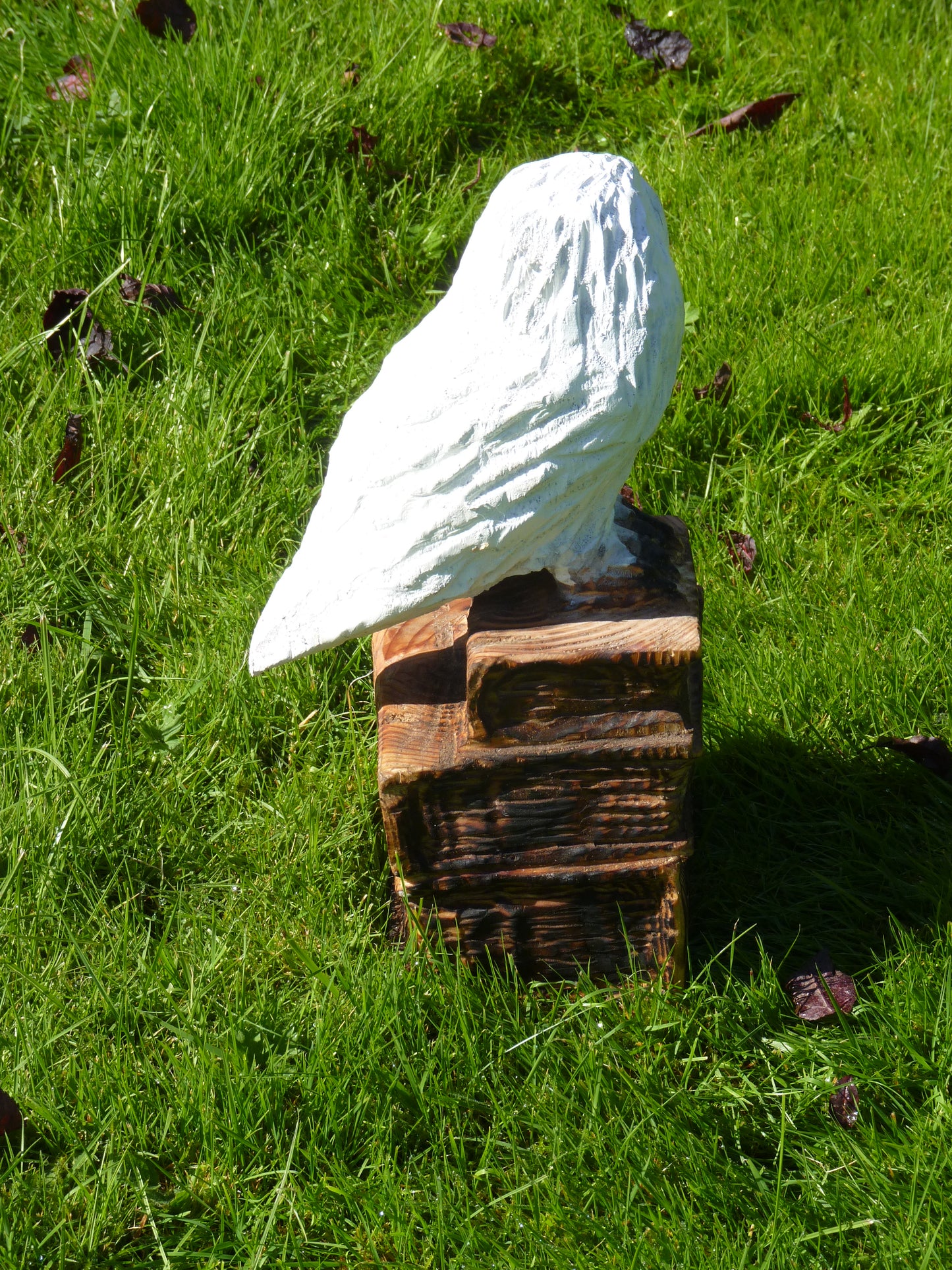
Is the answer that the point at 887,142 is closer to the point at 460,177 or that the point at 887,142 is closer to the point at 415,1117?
the point at 460,177

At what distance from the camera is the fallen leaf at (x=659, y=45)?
446 cm

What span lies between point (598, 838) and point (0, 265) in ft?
8.69

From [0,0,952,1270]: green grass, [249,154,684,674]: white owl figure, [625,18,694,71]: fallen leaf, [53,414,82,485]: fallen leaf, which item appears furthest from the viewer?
[625,18,694,71]: fallen leaf

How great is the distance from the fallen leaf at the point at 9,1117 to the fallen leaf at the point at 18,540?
1.48 meters

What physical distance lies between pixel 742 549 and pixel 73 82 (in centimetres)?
263

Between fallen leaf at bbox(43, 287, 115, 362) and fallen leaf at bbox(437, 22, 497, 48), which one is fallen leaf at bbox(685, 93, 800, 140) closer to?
fallen leaf at bbox(437, 22, 497, 48)

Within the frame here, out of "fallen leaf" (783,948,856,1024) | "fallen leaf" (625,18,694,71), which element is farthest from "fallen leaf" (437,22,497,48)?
"fallen leaf" (783,948,856,1024)

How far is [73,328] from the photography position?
350cm

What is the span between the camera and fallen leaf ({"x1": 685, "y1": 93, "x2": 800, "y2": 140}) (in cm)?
430

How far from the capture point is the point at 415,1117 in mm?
2102

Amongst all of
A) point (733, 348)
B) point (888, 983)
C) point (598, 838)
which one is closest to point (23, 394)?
point (733, 348)

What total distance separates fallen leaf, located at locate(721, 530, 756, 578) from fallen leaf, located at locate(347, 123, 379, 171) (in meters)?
1.74

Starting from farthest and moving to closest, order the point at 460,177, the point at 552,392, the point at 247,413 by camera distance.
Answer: the point at 460,177 < the point at 247,413 < the point at 552,392

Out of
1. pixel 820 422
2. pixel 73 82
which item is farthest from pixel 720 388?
pixel 73 82
